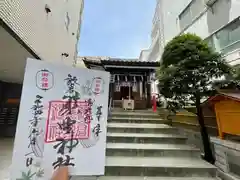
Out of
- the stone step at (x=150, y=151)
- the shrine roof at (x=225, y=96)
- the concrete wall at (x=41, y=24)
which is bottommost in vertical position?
the stone step at (x=150, y=151)

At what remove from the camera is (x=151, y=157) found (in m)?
3.17

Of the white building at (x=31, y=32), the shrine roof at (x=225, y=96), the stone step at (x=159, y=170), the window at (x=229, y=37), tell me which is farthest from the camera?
the window at (x=229, y=37)

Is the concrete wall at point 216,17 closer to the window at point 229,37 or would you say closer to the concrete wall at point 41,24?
the window at point 229,37

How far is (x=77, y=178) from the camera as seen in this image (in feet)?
7.84

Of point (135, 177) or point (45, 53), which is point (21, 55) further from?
point (135, 177)

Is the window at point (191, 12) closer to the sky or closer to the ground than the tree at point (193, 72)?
closer to the sky

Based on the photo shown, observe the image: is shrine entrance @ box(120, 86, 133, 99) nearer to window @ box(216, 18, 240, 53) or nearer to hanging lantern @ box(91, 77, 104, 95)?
window @ box(216, 18, 240, 53)

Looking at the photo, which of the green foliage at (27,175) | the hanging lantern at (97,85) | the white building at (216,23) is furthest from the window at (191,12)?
the green foliage at (27,175)

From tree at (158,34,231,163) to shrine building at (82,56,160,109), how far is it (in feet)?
17.7

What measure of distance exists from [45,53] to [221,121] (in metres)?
5.10

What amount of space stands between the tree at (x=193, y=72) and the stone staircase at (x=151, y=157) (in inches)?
22.3

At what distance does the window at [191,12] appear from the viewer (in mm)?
7170

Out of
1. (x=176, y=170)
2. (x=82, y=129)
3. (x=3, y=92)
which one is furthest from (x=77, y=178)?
(x=3, y=92)

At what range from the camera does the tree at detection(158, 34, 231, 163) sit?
127 inches
